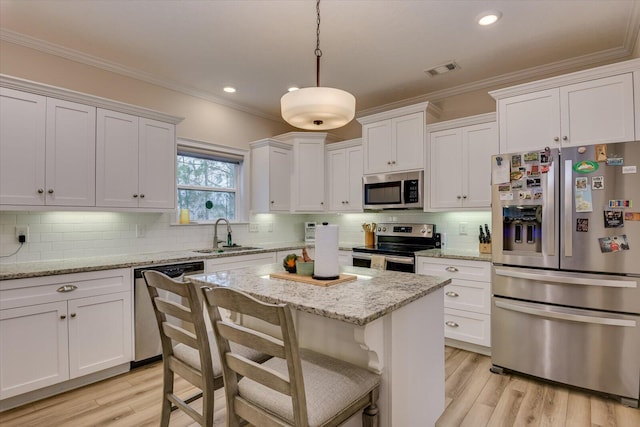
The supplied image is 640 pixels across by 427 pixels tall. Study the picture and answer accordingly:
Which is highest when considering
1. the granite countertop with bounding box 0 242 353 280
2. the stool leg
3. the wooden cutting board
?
the wooden cutting board

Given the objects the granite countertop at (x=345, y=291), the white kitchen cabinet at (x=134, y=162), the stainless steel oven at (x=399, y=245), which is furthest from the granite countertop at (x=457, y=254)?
the white kitchen cabinet at (x=134, y=162)

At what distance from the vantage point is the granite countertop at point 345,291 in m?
1.32

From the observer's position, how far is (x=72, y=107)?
2723 millimetres

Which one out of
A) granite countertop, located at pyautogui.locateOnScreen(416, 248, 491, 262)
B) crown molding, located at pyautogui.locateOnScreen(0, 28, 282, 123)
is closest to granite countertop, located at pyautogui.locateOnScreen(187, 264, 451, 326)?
granite countertop, located at pyautogui.locateOnScreen(416, 248, 491, 262)

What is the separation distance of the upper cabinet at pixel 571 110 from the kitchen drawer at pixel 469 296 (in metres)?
1.21

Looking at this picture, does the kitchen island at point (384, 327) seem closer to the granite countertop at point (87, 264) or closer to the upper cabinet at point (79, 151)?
the granite countertop at point (87, 264)

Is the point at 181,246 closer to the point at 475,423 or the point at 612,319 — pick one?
the point at 475,423

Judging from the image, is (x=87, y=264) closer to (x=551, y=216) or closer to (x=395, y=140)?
(x=395, y=140)

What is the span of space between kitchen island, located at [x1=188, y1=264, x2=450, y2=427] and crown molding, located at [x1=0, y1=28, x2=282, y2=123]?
2.48m

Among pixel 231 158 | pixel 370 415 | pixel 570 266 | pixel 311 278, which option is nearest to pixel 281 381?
pixel 370 415

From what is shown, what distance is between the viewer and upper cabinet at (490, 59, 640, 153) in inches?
96.3

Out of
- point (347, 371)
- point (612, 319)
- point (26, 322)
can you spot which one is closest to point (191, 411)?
point (347, 371)

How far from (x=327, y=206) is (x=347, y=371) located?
3.19 m

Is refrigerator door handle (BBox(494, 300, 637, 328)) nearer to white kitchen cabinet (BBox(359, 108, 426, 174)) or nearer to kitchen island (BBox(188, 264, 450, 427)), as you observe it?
kitchen island (BBox(188, 264, 450, 427))
